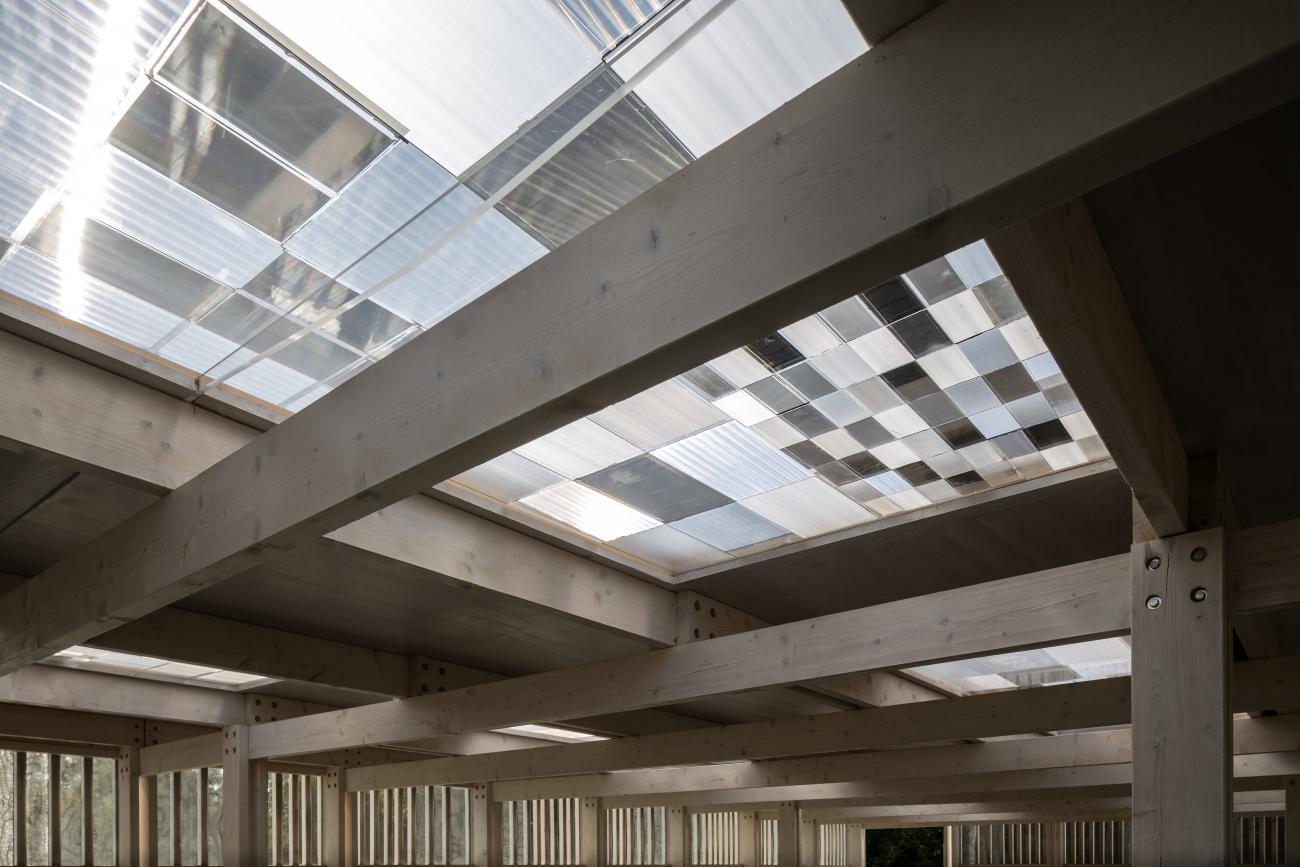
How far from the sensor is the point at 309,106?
2.59 m

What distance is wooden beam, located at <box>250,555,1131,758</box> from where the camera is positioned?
413 centimetres

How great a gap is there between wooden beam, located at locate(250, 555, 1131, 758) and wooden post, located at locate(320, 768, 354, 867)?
234 inches

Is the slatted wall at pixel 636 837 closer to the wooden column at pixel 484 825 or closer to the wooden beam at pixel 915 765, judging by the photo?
the wooden beam at pixel 915 765

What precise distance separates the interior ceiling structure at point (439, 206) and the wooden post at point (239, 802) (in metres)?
5.31

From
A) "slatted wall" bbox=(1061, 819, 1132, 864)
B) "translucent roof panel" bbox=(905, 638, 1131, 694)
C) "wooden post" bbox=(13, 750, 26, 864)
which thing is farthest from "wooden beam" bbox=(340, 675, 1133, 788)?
"slatted wall" bbox=(1061, 819, 1132, 864)

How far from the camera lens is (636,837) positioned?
59.0ft

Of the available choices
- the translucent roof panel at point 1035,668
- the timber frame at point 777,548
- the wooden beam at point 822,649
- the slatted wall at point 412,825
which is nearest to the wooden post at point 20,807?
the timber frame at point 777,548

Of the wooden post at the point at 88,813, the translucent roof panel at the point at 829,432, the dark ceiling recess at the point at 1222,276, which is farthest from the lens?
the wooden post at the point at 88,813

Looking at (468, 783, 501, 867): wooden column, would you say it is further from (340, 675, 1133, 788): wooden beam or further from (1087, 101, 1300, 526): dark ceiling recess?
(1087, 101, 1300, 526): dark ceiling recess

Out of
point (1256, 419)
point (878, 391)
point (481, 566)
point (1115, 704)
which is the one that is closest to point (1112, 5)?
point (878, 391)

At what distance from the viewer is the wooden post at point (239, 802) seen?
8258 millimetres

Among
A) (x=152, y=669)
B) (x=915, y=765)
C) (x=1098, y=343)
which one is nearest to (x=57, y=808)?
(x=152, y=669)

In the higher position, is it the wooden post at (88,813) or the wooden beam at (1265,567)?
the wooden beam at (1265,567)

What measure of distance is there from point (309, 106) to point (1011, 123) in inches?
65.9
